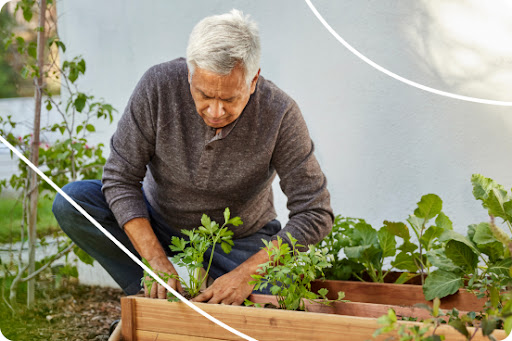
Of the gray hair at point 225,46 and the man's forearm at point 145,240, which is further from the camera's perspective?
the man's forearm at point 145,240

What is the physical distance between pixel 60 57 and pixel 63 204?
4.86 ft

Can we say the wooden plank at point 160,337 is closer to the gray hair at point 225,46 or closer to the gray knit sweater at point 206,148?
the gray knit sweater at point 206,148

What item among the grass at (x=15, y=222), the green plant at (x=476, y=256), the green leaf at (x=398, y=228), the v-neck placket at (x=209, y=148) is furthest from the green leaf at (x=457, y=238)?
the grass at (x=15, y=222)

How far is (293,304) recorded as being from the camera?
1291 mm

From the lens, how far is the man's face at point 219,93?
1.43 meters

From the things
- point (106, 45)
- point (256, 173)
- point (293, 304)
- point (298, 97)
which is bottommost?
point (293, 304)

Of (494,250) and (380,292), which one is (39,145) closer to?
(380,292)

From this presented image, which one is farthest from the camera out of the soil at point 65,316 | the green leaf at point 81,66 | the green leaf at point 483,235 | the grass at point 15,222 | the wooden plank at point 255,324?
the grass at point 15,222

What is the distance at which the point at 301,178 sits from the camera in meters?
1.71

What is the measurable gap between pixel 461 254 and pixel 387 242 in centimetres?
29

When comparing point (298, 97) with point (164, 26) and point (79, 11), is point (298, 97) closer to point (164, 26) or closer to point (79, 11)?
point (164, 26)

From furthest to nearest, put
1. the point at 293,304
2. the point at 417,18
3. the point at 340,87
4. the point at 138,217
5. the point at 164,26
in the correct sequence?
1. the point at 164,26
2. the point at 340,87
3. the point at 417,18
4. the point at 138,217
5. the point at 293,304

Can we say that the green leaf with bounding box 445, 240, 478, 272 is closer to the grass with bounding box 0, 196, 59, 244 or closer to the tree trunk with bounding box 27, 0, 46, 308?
the tree trunk with bounding box 27, 0, 46, 308

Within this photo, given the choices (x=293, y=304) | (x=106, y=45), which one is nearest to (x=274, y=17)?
(x=106, y=45)
